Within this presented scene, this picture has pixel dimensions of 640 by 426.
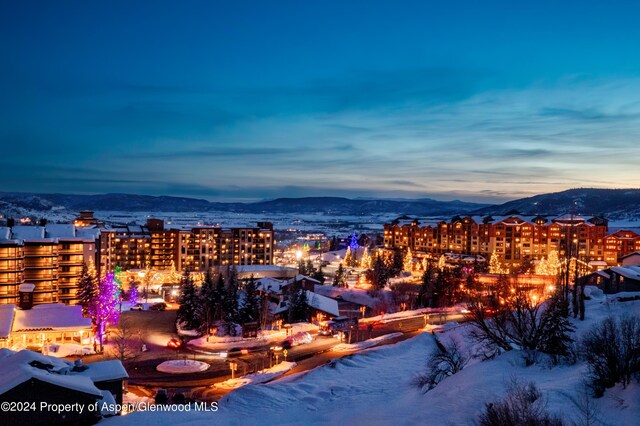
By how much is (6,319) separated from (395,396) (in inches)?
1159

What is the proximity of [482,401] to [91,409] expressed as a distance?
13.6 meters

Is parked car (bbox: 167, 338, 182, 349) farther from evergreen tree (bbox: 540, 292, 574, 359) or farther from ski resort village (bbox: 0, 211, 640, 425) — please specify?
evergreen tree (bbox: 540, 292, 574, 359)

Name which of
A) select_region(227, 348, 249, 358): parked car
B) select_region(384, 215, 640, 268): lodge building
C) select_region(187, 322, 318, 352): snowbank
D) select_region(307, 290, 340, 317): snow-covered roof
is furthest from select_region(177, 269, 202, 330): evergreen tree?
select_region(384, 215, 640, 268): lodge building

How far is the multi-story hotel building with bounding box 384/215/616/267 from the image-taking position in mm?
87500

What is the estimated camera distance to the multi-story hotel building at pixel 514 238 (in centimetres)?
8750

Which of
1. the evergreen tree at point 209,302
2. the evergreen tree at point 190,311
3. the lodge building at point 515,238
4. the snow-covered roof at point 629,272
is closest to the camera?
the snow-covered roof at point 629,272

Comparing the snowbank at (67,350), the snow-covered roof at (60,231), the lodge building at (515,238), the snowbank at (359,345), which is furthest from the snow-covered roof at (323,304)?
the lodge building at (515,238)

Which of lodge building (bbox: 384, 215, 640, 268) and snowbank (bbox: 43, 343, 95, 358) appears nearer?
snowbank (bbox: 43, 343, 95, 358)

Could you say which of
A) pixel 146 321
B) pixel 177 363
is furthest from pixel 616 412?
pixel 146 321

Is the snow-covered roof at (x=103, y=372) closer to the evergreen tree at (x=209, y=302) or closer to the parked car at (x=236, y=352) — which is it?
the parked car at (x=236, y=352)

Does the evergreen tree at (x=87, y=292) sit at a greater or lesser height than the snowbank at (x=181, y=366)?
greater

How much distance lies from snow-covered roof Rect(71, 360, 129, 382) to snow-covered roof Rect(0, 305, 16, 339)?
56.0 ft

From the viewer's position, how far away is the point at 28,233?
4650 cm

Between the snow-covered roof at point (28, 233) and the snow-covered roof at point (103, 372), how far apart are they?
28.8 m
